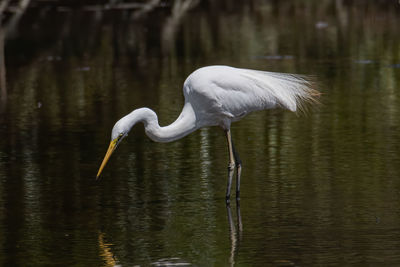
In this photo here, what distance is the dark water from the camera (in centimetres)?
734

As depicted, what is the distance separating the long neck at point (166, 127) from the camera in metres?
8.54

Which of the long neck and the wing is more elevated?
the wing

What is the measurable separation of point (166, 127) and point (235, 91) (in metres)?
0.72

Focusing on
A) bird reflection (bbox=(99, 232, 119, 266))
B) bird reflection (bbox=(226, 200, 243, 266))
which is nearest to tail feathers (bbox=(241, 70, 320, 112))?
bird reflection (bbox=(226, 200, 243, 266))

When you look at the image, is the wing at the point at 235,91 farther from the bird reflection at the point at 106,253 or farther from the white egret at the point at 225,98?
the bird reflection at the point at 106,253

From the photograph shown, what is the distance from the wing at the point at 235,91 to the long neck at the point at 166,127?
0.15 m

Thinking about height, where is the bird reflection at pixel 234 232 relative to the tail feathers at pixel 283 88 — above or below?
below

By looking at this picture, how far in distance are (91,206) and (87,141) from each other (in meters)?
2.95

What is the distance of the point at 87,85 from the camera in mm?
16141

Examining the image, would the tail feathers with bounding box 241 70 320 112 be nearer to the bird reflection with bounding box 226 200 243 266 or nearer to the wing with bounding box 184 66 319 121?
the wing with bounding box 184 66 319 121

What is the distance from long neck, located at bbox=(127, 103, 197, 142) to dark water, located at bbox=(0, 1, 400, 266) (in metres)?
0.54

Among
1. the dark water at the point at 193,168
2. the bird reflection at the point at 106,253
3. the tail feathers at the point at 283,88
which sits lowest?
the bird reflection at the point at 106,253

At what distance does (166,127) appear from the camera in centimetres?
888

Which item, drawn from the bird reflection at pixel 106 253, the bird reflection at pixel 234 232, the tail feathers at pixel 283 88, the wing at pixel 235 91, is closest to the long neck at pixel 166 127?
the wing at pixel 235 91
